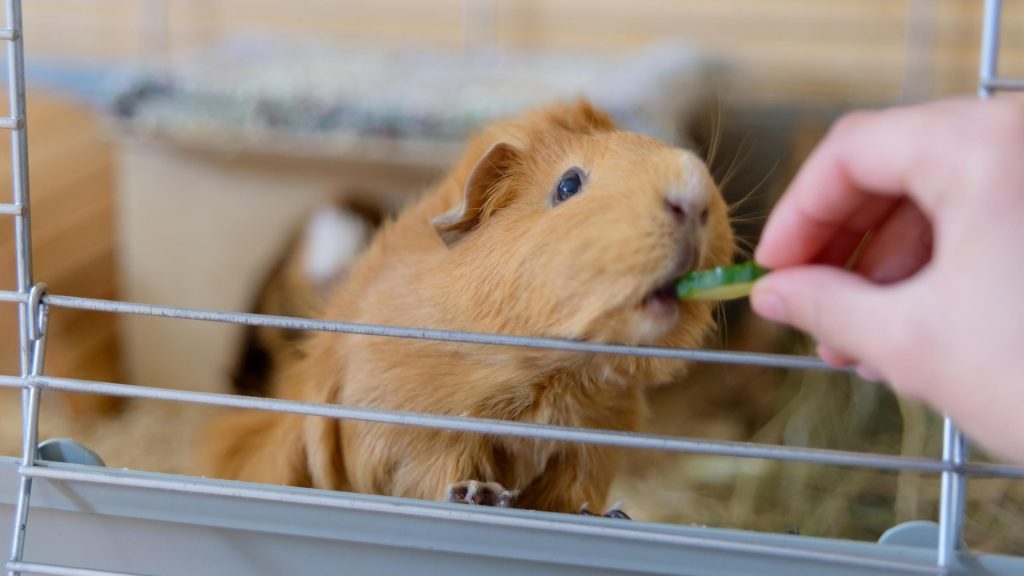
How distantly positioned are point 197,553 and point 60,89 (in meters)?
2.29

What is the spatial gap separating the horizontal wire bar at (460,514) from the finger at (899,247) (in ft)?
0.77

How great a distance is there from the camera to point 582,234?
85 cm

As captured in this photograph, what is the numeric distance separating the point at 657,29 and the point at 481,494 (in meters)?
2.57

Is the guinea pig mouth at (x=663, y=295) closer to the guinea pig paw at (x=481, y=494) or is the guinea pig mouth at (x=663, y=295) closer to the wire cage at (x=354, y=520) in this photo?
the wire cage at (x=354, y=520)

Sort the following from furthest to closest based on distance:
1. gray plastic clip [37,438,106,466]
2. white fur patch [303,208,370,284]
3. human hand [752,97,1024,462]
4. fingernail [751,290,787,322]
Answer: white fur patch [303,208,370,284]
gray plastic clip [37,438,106,466]
fingernail [751,290,787,322]
human hand [752,97,1024,462]

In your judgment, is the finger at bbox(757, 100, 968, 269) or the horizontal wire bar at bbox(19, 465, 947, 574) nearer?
the finger at bbox(757, 100, 968, 269)

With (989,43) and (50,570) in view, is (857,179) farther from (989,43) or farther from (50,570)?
(50,570)

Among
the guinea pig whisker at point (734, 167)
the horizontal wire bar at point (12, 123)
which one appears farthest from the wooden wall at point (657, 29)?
the horizontal wire bar at point (12, 123)

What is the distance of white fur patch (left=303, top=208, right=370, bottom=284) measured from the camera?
89.6 inches

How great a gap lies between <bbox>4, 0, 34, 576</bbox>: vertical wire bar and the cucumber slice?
56 cm

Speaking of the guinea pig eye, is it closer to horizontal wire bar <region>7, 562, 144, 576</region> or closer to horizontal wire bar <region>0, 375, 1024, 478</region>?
horizontal wire bar <region>0, 375, 1024, 478</region>

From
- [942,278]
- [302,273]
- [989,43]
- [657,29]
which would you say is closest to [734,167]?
[989,43]

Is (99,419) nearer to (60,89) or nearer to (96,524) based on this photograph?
(60,89)

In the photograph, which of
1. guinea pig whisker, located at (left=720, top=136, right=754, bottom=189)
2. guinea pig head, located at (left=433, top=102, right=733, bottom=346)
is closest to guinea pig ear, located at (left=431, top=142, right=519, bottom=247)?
guinea pig head, located at (left=433, top=102, right=733, bottom=346)
